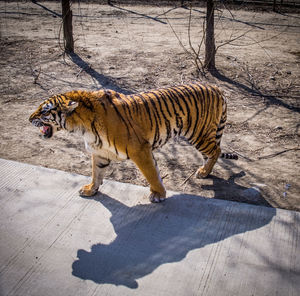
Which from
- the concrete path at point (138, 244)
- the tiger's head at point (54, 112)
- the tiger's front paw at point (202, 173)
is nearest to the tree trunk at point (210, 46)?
the tiger's front paw at point (202, 173)

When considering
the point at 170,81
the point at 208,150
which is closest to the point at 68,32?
the point at 170,81

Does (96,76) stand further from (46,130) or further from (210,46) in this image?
(46,130)

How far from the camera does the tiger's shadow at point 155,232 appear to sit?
9.88 ft

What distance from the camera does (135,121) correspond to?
358 centimetres

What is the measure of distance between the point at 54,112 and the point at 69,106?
191mm

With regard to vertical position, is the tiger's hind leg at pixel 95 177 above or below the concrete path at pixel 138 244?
above

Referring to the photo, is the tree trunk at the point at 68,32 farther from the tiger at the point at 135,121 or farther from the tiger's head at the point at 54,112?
the tiger's head at the point at 54,112

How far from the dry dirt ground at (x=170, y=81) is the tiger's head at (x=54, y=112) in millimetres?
1278

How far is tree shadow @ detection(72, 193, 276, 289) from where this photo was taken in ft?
9.89

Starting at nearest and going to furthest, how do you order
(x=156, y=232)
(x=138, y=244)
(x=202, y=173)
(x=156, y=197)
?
(x=138, y=244) < (x=156, y=232) < (x=156, y=197) < (x=202, y=173)

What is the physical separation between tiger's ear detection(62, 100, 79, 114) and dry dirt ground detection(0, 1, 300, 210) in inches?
54.8

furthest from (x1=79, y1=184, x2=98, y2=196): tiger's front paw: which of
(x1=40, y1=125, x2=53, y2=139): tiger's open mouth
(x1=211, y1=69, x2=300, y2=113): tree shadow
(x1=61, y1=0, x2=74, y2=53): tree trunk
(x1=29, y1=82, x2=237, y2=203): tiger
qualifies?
(x1=61, y1=0, x2=74, y2=53): tree trunk

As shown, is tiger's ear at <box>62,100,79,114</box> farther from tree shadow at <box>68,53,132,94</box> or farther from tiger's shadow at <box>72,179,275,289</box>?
tree shadow at <box>68,53,132,94</box>

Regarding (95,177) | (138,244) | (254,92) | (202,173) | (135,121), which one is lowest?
(138,244)
